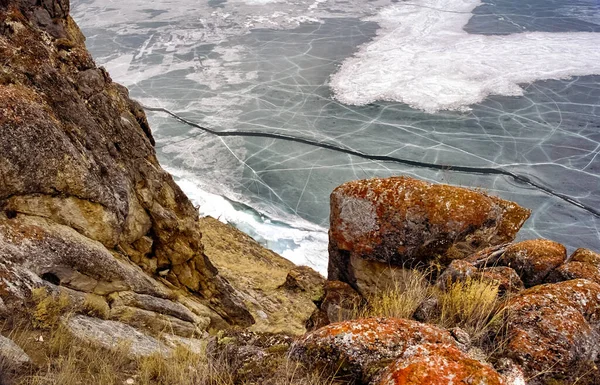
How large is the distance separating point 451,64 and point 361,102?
351cm

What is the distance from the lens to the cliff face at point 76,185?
9.39 feet

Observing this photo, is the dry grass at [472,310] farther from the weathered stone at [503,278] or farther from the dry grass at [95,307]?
the dry grass at [95,307]

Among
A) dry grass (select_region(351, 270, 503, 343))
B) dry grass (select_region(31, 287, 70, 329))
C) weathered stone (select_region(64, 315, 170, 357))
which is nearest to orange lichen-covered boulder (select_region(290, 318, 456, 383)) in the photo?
dry grass (select_region(351, 270, 503, 343))

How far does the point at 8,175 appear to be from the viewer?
2883mm

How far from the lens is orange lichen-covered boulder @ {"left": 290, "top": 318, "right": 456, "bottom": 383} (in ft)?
6.82

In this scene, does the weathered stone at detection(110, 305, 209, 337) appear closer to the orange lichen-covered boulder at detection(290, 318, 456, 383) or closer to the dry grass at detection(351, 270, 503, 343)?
the orange lichen-covered boulder at detection(290, 318, 456, 383)

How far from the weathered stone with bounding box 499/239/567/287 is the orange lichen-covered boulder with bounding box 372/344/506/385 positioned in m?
1.97

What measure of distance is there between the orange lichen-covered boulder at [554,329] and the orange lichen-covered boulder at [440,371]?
1.84 feet

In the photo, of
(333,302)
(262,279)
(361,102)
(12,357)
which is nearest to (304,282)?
(262,279)

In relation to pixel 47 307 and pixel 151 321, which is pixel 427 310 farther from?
pixel 47 307

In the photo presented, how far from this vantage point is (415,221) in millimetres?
4340

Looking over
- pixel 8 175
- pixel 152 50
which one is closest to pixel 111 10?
pixel 152 50

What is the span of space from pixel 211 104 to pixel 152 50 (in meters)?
4.88

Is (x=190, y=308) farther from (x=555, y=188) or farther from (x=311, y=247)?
(x=555, y=188)
